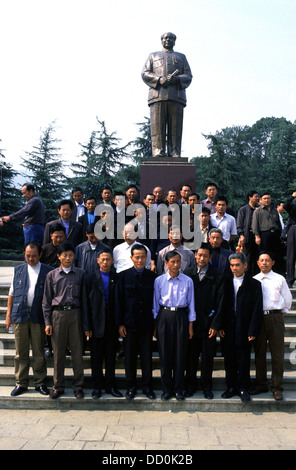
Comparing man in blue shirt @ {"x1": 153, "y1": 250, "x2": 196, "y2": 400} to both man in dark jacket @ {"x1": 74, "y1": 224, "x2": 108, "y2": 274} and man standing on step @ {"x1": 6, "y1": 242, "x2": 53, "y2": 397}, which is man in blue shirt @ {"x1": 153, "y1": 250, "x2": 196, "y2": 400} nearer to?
man in dark jacket @ {"x1": 74, "y1": 224, "x2": 108, "y2": 274}

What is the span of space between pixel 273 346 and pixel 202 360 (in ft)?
2.49

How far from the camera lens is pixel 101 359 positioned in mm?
4348

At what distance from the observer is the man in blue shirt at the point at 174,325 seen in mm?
4195

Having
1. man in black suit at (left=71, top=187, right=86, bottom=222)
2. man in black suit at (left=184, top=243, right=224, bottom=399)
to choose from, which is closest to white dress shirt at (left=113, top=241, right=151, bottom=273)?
man in black suit at (left=184, top=243, right=224, bottom=399)

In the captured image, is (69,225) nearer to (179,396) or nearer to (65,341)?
(65,341)

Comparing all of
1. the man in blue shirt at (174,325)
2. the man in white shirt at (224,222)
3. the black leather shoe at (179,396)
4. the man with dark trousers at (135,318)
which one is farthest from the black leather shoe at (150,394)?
the man in white shirt at (224,222)

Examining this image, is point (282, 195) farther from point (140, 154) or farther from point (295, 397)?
point (295, 397)

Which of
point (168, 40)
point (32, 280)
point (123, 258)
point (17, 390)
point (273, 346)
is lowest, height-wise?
point (17, 390)

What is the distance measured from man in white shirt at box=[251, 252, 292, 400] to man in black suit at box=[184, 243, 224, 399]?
0.49m

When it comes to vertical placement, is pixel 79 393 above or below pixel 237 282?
below

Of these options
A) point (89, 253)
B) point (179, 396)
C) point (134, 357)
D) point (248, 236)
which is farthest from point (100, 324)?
point (248, 236)

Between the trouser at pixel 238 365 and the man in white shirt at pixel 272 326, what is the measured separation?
196mm

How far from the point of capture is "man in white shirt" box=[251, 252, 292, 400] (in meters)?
4.29
